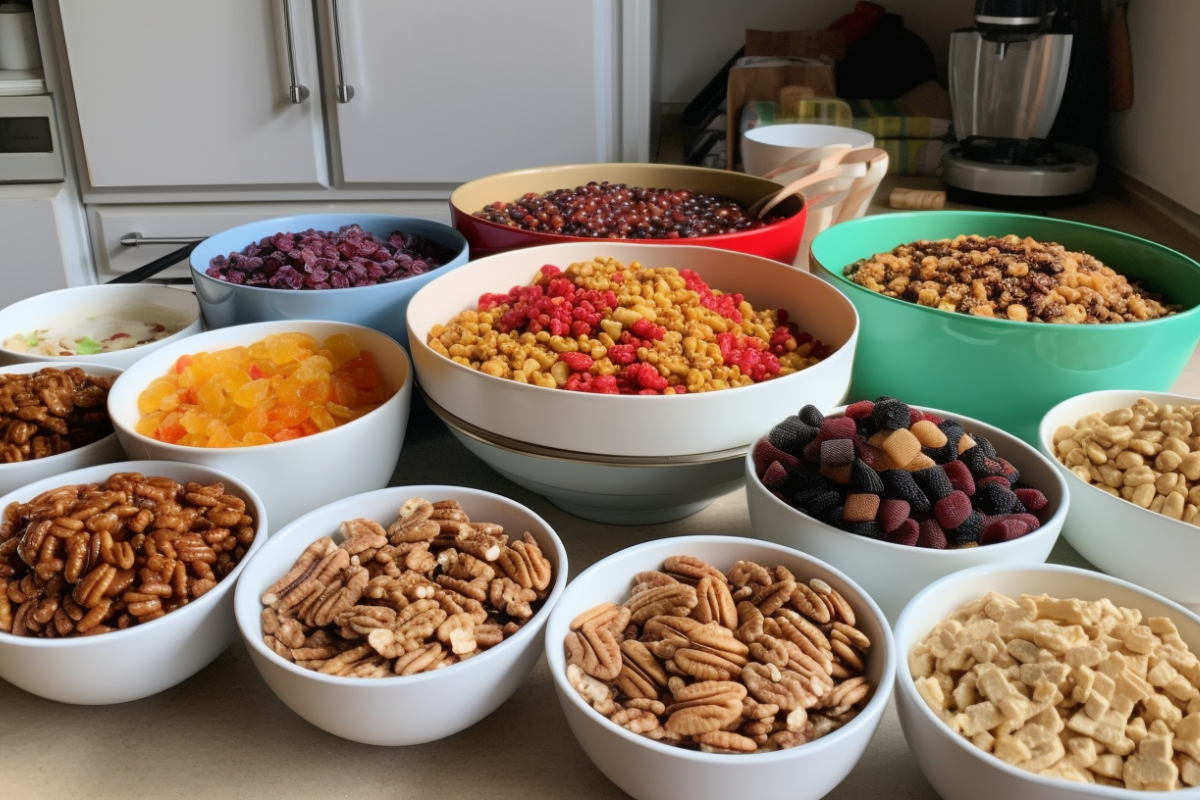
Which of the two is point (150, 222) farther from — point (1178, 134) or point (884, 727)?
point (1178, 134)

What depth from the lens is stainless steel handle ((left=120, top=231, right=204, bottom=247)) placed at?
86.1 inches

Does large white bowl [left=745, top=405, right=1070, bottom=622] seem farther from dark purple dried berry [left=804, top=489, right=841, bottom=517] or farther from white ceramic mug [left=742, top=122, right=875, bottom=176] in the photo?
white ceramic mug [left=742, top=122, right=875, bottom=176]

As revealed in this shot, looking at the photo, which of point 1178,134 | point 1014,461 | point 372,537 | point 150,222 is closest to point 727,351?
point 1014,461

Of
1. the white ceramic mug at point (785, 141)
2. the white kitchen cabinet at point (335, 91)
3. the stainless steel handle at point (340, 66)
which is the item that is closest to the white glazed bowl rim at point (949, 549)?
the white ceramic mug at point (785, 141)

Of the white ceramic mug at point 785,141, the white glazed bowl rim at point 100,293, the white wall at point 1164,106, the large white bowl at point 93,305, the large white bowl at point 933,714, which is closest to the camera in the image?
the large white bowl at point 933,714

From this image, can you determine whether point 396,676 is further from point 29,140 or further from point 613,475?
point 29,140

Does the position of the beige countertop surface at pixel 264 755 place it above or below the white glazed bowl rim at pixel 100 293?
below

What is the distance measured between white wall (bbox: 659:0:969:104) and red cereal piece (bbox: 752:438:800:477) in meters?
2.15

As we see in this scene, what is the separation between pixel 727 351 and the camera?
2.94ft

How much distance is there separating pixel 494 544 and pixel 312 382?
0.29 metres

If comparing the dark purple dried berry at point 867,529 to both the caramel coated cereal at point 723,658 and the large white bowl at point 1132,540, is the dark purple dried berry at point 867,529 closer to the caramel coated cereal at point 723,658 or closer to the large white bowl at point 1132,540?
the caramel coated cereal at point 723,658

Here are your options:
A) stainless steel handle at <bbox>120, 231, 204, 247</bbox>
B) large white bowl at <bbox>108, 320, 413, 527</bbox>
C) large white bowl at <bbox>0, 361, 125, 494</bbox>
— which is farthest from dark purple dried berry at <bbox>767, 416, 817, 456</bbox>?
stainless steel handle at <bbox>120, 231, 204, 247</bbox>

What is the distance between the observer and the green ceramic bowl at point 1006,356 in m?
0.91

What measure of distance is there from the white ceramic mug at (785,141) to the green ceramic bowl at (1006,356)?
22.4 inches
